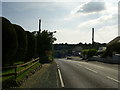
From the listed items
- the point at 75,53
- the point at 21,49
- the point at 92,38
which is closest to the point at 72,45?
the point at 75,53

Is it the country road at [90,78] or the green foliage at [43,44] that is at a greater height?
the green foliage at [43,44]

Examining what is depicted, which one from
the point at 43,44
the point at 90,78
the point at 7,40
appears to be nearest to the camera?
the point at 7,40

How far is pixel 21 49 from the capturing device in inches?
843

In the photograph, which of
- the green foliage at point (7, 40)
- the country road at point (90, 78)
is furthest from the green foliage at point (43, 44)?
the green foliage at point (7, 40)

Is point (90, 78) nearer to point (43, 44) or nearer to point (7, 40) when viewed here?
point (7, 40)

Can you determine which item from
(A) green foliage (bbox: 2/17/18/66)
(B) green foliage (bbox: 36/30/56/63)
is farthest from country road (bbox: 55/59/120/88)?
(B) green foliage (bbox: 36/30/56/63)

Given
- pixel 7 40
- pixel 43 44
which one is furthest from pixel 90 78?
pixel 43 44

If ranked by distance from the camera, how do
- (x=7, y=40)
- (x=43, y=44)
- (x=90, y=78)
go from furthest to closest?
(x=43, y=44)
(x=90, y=78)
(x=7, y=40)

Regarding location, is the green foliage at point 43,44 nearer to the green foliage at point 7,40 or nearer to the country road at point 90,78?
the country road at point 90,78

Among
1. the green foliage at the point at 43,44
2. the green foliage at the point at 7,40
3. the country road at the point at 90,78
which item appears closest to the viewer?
the country road at the point at 90,78

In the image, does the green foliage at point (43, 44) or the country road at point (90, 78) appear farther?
the green foliage at point (43, 44)

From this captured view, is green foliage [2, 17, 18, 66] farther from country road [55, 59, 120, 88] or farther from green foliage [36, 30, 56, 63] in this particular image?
green foliage [36, 30, 56, 63]

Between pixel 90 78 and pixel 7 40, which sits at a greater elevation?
pixel 7 40

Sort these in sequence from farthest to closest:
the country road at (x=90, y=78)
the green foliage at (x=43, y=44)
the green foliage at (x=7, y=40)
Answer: the green foliage at (x=43, y=44) < the green foliage at (x=7, y=40) < the country road at (x=90, y=78)
